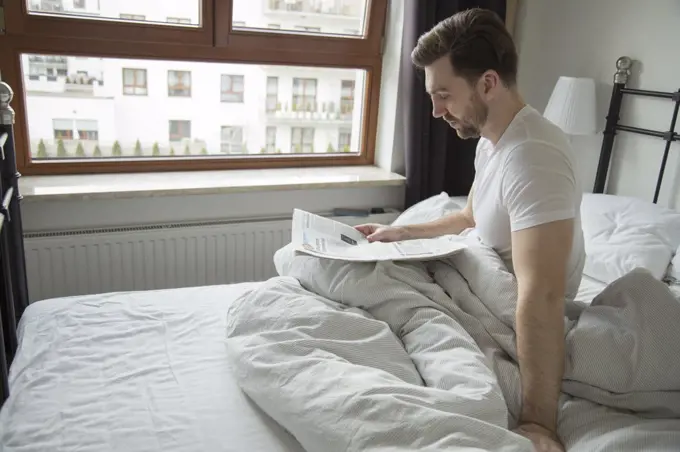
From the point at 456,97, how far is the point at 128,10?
4.84ft

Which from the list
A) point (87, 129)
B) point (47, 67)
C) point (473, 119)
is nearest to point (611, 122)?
point (473, 119)

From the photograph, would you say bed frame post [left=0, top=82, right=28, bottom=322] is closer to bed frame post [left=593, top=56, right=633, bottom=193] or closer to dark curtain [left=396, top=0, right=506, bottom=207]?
dark curtain [left=396, top=0, right=506, bottom=207]

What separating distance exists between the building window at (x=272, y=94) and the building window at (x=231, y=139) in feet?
0.53

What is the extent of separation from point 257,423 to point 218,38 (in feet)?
5.50

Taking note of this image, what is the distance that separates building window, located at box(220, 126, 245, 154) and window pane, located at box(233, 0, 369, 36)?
42 centimetres

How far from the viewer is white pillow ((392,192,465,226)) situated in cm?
218

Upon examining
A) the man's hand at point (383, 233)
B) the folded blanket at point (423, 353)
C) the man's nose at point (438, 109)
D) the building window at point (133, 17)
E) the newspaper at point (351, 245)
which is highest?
the building window at point (133, 17)

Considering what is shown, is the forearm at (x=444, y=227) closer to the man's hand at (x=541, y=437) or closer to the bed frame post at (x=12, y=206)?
the man's hand at (x=541, y=437)

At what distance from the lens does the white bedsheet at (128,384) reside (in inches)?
40.8

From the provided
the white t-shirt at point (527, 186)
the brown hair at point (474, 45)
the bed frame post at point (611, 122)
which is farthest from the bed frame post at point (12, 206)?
the bed frame post at point (611, 122)

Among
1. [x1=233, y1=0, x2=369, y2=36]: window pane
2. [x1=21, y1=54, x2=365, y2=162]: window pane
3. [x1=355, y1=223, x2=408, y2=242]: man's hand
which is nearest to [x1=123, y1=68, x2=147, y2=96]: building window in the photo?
[x1=21, y1=54, x2=365, y2=162]: window pane

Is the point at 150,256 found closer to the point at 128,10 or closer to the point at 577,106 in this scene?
the point at 128,10

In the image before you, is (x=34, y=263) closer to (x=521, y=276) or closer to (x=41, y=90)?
(x=41, y=90)

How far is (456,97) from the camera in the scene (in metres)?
1.29
